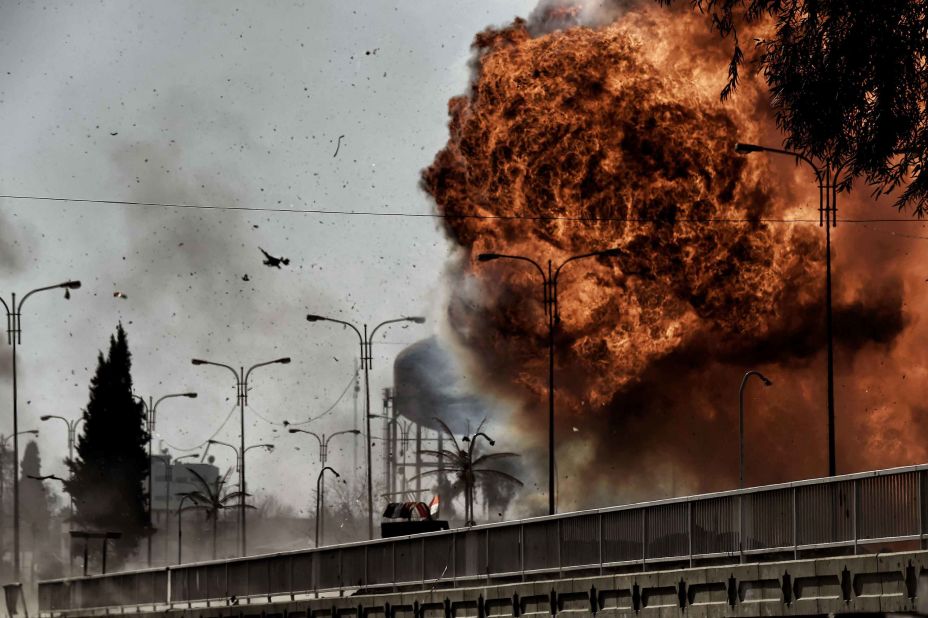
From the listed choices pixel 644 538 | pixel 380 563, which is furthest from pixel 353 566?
pixel 644 538

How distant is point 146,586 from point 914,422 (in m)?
41.1

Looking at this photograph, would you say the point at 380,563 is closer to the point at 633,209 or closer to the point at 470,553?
the point at 470,553

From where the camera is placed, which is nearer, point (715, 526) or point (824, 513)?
point (824, 513)

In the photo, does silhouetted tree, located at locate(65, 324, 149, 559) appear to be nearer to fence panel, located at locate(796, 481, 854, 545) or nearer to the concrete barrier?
the concrete barrier

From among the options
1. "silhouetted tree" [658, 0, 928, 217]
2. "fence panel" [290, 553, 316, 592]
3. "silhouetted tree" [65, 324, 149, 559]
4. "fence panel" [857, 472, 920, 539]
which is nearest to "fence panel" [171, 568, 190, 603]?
"fence panel" [290, 553, 316, 592]

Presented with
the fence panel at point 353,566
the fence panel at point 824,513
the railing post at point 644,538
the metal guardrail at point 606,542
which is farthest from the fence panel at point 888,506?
the fence panel at point 353,566

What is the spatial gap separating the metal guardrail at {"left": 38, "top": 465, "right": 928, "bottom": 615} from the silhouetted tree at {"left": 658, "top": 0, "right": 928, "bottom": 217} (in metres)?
4.56

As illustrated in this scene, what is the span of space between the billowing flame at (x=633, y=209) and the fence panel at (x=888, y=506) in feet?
131

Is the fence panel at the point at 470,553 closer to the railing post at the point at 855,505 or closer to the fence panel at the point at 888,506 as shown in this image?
the railing post at the point at 855,505

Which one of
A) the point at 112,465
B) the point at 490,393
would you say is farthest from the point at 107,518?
the point at 490,393

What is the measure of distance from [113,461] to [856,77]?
348ft

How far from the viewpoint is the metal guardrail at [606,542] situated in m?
22.8

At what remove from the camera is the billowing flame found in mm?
64375

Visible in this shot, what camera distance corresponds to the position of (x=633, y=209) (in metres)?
65.4
